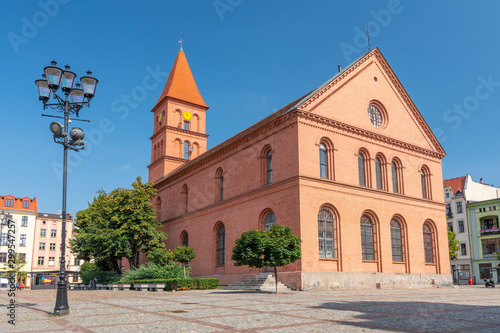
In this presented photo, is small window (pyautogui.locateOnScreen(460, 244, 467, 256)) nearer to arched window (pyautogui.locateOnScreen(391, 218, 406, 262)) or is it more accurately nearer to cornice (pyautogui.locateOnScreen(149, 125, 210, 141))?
arched window (pyautogui.locateOnScreen(391, 218, 406, 262))

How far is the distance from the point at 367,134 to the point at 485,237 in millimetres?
35386

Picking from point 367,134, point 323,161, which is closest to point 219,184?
point 323,161

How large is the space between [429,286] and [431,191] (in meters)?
7.69

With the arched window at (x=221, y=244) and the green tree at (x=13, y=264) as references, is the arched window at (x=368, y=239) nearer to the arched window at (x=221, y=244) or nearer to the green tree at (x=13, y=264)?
the arched window at (x=221, y=244)

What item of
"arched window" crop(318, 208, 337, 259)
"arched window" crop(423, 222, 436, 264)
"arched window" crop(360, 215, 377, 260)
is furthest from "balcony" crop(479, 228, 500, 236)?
"arched window" crop(318, 208, 337, 259)

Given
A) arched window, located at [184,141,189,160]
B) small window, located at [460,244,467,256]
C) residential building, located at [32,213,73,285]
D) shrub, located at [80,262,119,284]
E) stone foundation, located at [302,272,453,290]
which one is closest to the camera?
stone foundation, located at [302,272,453,290]

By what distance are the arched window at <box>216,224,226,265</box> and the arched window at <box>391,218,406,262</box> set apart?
12.8m

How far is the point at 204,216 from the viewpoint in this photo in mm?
36000

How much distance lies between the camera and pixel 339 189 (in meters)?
27.8

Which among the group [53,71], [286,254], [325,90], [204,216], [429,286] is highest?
[325,90]

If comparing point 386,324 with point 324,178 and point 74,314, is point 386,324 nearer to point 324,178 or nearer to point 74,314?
point 74,314

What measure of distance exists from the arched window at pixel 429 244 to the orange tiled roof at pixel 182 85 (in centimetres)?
2996

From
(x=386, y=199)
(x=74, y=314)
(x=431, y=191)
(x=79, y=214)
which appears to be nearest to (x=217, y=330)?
(x=74, y=314)

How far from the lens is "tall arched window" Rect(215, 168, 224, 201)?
114 feet
